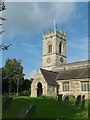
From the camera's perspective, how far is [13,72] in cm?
7688

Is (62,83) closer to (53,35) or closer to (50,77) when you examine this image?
(50,77)

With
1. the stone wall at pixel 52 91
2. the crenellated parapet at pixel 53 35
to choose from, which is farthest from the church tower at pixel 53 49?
the stone wall at pixel 52 91

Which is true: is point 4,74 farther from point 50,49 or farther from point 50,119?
point 50,119

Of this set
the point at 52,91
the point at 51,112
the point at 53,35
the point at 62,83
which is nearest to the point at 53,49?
the point at 53,35

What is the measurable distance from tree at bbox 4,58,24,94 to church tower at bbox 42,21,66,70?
1155cm

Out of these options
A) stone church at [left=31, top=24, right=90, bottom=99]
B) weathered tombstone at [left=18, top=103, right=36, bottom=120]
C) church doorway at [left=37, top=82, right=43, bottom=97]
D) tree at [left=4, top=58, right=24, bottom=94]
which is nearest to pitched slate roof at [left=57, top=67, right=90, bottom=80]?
stone church at [left=31, top=24, right=90, bottom=99]

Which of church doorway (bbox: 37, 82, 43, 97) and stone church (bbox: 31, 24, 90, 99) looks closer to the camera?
stone church (bbox: 31, 24, 90, 99)

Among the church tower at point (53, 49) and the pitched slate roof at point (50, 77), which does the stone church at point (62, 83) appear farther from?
Result: the church tower at point (53, 49)

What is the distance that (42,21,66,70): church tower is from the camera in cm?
8512

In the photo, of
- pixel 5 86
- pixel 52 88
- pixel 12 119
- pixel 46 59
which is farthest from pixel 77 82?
pixel 46 59

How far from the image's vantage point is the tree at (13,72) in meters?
74.0

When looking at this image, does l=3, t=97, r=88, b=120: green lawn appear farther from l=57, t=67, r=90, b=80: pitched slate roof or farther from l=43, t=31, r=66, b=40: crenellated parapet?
l=43, t=31, r=66, b=40: crenellated parapet

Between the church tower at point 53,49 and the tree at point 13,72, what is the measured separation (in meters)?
11.5

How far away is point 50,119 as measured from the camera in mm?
15711
